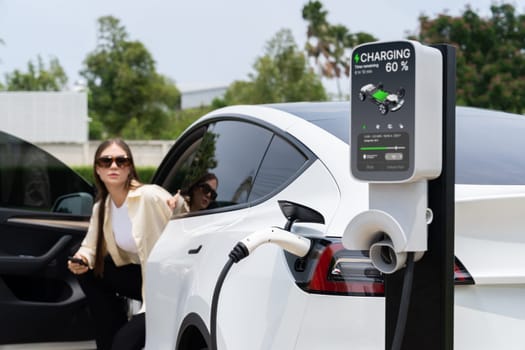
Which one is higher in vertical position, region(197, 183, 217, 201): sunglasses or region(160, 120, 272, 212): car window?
region(160, 120, 272, 212): car window

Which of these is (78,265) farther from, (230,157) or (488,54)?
(488,54)

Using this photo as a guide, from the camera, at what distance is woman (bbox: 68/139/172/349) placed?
14.6 ft

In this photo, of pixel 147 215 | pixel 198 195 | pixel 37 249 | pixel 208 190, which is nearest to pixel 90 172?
pixel 37 249

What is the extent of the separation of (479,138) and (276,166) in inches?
27.5

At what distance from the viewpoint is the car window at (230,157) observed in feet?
11.1

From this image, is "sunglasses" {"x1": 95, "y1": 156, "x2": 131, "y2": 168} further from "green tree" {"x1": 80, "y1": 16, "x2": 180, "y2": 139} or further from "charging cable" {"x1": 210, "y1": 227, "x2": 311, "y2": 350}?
"green tree" {"x1": 80, "y1": 16, "x2": 180, "y2": 139}

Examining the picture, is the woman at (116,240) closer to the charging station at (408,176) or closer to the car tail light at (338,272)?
the car tail light at (338,272)

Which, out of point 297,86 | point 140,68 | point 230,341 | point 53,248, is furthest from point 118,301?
point 140,68

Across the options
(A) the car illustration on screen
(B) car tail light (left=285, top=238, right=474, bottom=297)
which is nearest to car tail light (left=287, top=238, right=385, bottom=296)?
(B) car tail light (left=285, top=238, right=474, bottom=297)

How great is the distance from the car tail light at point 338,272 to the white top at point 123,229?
2.20m

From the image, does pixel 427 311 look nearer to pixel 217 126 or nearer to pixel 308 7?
pixel 217 126

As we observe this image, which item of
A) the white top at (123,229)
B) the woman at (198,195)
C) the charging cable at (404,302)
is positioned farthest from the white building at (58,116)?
the charging cable at (404,302)

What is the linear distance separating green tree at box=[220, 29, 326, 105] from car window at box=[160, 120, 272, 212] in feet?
140

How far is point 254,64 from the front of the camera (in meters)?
49.7
